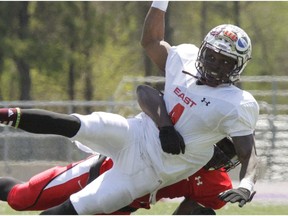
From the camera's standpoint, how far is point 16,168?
39.5 ft

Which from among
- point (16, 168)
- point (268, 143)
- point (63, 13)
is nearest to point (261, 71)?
point (63, 13)

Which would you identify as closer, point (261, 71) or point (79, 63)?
point (79, 63)

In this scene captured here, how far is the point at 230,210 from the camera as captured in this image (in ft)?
26.1

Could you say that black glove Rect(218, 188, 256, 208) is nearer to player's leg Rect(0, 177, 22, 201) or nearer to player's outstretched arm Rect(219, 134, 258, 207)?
player's outstretched arm Rect(219, 134, 258, 207)

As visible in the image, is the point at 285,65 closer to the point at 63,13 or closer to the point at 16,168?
the point at 63,13

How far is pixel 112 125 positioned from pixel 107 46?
13255mm

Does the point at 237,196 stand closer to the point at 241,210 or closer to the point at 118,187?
the point at 118,187

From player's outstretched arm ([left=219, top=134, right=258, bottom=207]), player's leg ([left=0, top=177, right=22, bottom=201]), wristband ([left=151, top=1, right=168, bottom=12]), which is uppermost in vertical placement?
wristband ([left=151, top=1, right=168, bottom=12])

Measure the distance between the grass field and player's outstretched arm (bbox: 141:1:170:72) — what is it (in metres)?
1.65

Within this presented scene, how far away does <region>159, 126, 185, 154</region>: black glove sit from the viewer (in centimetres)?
551

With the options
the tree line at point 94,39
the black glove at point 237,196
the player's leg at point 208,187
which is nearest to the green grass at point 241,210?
the player's leg at point 208,187

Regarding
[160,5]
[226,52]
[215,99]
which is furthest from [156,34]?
[215,99]

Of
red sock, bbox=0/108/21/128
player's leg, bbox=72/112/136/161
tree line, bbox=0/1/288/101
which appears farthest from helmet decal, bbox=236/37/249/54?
tree line, bbox=0/1/288/101

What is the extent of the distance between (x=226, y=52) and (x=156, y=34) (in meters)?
0.62
